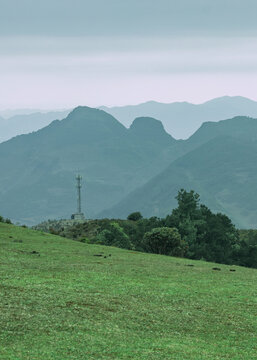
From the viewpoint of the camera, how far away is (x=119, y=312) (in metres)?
28.2

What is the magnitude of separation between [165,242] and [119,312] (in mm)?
52364

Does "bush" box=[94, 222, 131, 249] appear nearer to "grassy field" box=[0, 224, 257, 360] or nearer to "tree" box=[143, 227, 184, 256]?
"tree" box=[143, 227, 184, 256]

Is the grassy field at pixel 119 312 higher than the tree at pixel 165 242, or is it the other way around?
the tree at pixel 165 242

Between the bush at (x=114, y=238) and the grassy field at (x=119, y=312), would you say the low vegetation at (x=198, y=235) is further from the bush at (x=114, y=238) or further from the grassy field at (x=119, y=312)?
the grassy field at (x=119, y=312)

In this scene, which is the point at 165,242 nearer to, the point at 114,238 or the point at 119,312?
the point at 114,238

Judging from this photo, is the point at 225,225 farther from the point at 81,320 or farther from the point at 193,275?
the point at 81,320

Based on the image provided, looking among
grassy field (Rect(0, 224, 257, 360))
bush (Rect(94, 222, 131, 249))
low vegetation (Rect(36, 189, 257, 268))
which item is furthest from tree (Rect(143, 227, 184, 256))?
grassy field (Rect(0, 224, 257, 360))

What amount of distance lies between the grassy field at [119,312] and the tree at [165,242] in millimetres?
33251

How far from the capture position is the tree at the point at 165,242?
79.8 meters

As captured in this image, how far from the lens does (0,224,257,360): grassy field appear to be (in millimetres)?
22062

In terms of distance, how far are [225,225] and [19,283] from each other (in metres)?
80.4

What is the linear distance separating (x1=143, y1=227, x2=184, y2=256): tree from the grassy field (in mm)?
33251

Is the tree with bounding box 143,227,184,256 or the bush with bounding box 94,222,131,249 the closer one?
the tree with bounding box 143,227,184,256

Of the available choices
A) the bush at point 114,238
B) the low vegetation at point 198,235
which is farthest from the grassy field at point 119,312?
the low vegetation at point 198,235
